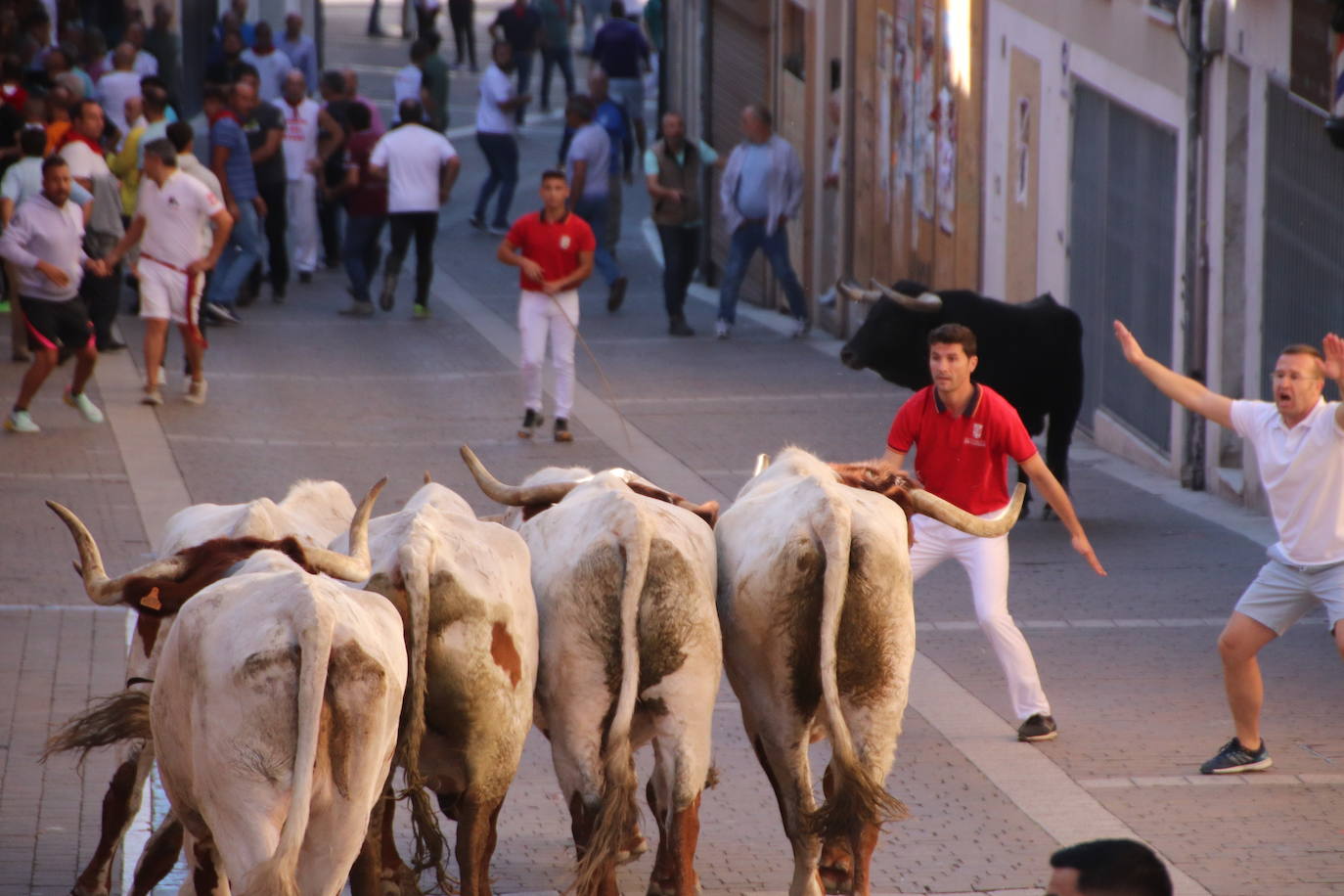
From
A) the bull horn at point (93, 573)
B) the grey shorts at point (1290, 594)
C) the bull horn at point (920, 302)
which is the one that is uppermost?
the bull horn at point (93, 573)

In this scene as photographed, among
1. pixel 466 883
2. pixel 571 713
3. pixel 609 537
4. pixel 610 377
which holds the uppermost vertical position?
pixel 609 537

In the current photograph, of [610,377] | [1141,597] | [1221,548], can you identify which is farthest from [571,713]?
[610,377]

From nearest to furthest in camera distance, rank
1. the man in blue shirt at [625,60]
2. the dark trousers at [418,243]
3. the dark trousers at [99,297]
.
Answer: the dark trousers at [99,297] < the dark trousers at [418,243] < the man in blue shirt at [625,60]

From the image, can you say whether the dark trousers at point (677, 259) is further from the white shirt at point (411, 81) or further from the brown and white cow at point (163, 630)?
the brown and white cow at point (163, 630)

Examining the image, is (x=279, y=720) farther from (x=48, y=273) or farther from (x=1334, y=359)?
(x=48, y=273)

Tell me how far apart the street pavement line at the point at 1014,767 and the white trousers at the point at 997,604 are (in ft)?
A: 0.74

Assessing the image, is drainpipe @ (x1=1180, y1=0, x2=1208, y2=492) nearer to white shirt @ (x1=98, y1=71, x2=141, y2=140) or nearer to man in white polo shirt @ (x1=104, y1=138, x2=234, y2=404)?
man in white polo shirt @ (x1=104, y1=138, x2=234, y2=404)

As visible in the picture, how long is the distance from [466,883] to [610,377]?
1291 cm

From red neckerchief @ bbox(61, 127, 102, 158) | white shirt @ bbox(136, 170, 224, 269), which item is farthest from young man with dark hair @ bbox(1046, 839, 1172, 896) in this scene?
red neckerchief @ bbox(61, 127, 102, 158)

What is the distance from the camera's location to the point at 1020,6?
59.3 feet

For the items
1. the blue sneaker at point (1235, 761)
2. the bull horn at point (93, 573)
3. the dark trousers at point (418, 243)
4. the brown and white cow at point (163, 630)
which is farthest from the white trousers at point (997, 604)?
the dark trousers at point (418, 243)

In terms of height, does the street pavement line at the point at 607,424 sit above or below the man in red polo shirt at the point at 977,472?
below

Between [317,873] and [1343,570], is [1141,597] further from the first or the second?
[317,873]

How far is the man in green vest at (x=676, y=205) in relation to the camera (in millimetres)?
21547
